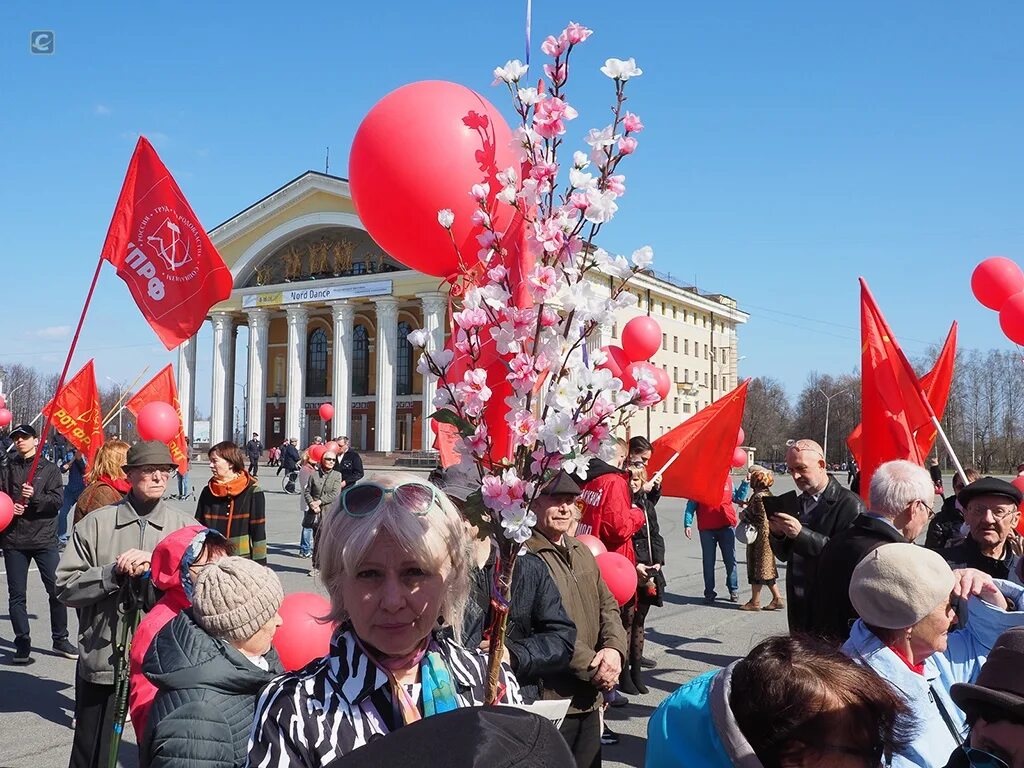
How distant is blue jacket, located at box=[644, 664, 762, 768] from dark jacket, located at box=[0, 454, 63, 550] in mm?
7301

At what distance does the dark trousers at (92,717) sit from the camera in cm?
420

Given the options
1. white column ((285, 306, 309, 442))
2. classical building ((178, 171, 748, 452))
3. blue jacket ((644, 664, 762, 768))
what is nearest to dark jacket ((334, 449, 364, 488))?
blue jacket ((644, 664, 762, 768))

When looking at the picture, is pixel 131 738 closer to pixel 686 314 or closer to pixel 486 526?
pixel 486 526

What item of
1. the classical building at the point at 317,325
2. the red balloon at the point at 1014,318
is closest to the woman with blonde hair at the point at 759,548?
the red balloon at the point at 1014,318

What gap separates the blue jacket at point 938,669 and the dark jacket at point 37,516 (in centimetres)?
713

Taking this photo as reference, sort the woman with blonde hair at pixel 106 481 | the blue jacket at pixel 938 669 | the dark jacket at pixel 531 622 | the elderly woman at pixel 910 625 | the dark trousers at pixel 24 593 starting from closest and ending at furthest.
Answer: the blue jacket at pixel 938 669 < the elderly woman at pixel 910 625 < the dark jacket at pixel 531 622 < the woman with blonde hair at pixel 106 481 < the dark trousers at pixel 24 593

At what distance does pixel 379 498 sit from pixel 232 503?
201 inches

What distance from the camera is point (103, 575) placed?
4.26m

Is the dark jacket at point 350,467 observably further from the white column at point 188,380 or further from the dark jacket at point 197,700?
the white column at point 188,380

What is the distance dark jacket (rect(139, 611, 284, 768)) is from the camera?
230 cm

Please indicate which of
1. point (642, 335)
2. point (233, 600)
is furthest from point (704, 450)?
point (233, 600)

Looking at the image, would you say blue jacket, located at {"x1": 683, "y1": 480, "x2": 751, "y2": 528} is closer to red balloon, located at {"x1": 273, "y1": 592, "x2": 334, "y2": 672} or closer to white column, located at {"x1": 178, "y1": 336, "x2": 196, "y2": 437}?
red balloon, located at {"x1": 273, "y1": 592, "x2": 334, "y2": 672}

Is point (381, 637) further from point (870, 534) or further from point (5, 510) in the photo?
point (5, 510)

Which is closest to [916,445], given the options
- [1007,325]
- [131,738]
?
[1007,325]
